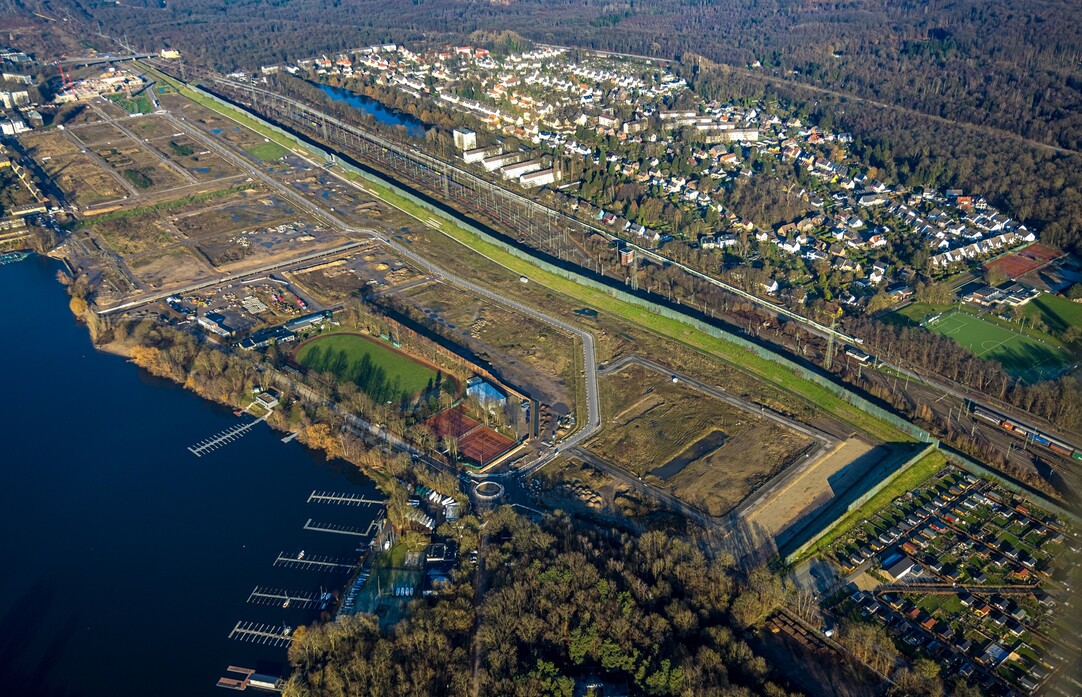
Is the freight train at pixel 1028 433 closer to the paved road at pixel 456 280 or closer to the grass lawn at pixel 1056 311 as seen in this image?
the grass lawn at pixel 1056 311

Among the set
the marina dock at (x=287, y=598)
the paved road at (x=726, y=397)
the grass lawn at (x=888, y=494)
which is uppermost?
the paved road at (x=726, y=397)

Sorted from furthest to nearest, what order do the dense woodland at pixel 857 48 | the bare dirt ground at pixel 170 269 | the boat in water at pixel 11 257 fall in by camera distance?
the dense woodland at pixel 857 48, the boat in water at pixel 11 257, the bare dirt ground at pixel 170 269

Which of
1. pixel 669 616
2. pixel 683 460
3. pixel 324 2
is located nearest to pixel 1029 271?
pixel 683 460

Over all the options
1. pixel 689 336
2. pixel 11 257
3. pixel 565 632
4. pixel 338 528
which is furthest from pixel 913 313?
pixel 11 257

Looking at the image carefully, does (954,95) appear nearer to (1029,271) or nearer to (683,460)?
(1029,271)

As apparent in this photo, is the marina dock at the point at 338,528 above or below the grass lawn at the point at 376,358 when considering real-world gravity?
below

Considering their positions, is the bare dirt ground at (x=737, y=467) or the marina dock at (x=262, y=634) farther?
the bare dirt ground at (x=737, y=467)

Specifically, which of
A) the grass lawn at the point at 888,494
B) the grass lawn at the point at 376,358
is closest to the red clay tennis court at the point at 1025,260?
the grass lawn at the point at 888,494
